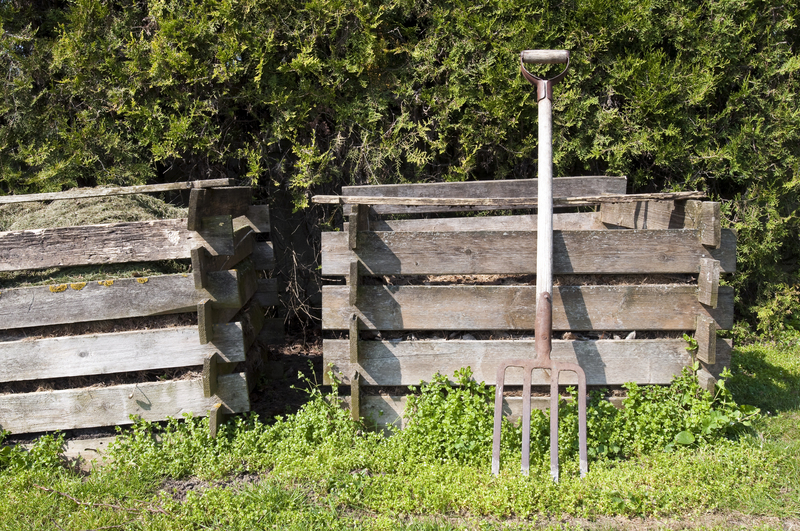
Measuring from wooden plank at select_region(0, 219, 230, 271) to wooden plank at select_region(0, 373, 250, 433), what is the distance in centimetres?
83

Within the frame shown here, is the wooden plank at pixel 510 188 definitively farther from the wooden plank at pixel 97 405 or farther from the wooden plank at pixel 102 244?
the wooden plank at pixel 97 405

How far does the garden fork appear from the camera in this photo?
312 centimetres

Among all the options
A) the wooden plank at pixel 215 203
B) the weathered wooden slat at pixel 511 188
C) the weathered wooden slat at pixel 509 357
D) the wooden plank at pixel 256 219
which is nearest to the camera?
the wooden plank at pixel 215 203

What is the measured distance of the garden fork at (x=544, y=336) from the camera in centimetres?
312

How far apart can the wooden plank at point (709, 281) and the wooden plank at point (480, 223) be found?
1038 millimetres

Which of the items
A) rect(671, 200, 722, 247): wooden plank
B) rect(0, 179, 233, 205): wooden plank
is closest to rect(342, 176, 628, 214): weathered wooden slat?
rect(671, 200, 722, 247): wooden plank

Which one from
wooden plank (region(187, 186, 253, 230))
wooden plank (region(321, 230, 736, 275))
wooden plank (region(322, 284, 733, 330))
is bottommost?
wooden plank (region(322, 284, 733, 330))

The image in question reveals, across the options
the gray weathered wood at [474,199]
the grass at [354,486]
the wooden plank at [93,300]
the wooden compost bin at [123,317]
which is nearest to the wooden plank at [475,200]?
the gray weathered wood at [474,199]

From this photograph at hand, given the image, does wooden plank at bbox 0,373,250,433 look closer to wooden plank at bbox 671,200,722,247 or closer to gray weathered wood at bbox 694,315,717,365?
gray weathered wood at bbox 694,315,717,365

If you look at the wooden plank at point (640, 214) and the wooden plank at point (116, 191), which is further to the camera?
the wooden plank at point (640, 214)

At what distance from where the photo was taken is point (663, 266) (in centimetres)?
355

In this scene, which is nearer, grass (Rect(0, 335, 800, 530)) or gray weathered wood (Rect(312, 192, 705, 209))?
grass (Rect(0, 335, 800, 530))

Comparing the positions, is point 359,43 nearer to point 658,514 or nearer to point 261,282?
point 261,282

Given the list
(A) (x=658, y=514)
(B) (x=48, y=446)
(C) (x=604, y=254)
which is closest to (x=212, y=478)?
(B) (x=48, y=446)
